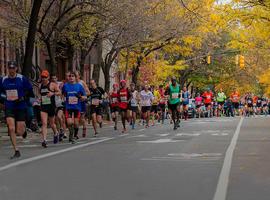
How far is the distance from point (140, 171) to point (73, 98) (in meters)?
6.92

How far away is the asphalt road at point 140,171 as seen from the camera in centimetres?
848

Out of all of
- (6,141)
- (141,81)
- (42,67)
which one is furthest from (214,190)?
(141,81)

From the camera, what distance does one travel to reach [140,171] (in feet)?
34.8

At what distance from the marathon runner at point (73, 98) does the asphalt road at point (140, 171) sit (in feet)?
4.10

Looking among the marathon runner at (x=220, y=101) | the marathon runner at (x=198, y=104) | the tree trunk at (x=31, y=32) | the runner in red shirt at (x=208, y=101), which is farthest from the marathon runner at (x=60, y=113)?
the marathon runner at (x=220, y=101)

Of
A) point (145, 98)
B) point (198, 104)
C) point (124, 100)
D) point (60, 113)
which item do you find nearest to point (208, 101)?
point (198, 104)

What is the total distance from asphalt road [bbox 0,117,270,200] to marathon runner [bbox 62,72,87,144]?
125 cm

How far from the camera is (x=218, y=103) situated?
147 feet

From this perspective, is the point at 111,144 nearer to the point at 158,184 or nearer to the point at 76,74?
the point at 76,74

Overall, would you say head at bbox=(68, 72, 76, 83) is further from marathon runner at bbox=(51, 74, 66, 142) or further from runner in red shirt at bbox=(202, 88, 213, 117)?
runner in red shirt at bbox=(202, 88, 213, 117)

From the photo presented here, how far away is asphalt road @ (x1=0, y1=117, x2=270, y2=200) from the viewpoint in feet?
27.8

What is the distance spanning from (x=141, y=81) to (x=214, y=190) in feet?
132

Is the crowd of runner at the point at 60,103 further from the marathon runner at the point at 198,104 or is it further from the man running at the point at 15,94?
the marathon runner at the point at 198,104

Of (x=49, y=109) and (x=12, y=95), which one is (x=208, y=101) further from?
(x=12, y=95)
